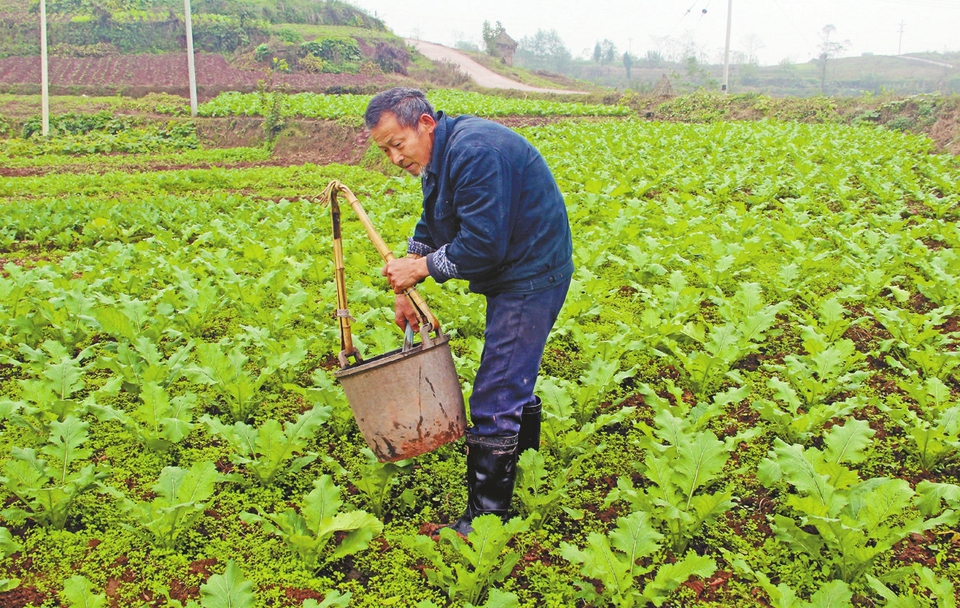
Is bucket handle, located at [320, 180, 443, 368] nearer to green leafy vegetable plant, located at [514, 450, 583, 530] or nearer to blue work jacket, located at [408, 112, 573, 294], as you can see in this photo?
blue work jacket, located at [408, 112, 573, 294]

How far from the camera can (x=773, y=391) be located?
425cm

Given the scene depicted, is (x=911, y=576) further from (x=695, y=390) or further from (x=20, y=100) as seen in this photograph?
(x=20, y=100)

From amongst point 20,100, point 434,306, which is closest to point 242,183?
point 434,306

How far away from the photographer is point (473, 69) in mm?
55875

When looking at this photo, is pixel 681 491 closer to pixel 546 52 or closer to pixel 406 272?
pixel 406 272

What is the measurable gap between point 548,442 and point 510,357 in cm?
102

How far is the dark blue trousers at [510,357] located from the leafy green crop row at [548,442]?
0.41 m

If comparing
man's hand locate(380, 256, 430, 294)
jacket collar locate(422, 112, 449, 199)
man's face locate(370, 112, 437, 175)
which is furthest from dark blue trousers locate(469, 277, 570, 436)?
man's face locate(370, 112, 437, 175)

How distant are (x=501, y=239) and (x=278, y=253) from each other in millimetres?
4767

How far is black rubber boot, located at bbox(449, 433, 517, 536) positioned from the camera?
272cm

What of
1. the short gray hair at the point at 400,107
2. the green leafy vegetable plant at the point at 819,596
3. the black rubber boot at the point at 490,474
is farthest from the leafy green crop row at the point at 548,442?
the short gray hair at the point at 400,107

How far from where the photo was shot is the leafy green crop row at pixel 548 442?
8.72ft

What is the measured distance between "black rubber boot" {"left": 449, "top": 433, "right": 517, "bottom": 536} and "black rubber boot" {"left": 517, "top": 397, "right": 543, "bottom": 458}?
0.32 m

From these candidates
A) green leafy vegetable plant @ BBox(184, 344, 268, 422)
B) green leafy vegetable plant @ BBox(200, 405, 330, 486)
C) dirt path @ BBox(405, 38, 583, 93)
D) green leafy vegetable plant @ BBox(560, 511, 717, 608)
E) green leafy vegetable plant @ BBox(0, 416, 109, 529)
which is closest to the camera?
green leafy vegetable plant @ BBox(560, 511, 717, 608)
